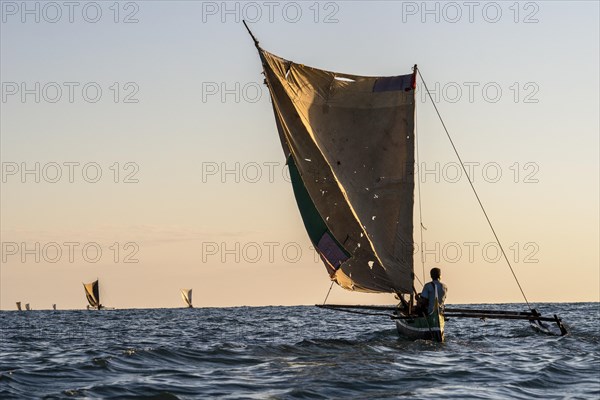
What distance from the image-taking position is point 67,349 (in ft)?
97.1

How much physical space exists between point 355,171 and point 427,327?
215 inches

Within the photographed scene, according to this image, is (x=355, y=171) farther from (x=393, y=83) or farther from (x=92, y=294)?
(x=92, y=294)

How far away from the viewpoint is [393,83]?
3127 centimetres

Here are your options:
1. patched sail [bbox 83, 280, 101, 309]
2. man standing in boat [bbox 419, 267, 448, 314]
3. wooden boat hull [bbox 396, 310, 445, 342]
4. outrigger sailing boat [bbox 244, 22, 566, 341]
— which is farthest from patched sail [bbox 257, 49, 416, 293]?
patched sail [bbox 83, 280, 101, 309]

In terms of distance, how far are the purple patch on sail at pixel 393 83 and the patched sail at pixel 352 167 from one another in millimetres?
32

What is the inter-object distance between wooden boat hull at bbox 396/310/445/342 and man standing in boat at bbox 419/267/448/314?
30 cm

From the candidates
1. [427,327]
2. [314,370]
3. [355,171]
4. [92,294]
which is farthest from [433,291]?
[92,294]

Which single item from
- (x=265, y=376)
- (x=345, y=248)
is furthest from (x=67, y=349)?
(x=265, y=376)

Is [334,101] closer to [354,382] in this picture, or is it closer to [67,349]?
[67,349]

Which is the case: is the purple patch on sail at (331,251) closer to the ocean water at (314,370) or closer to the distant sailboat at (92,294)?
the ocean water at (314,370)

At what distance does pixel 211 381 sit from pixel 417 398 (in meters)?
4.52

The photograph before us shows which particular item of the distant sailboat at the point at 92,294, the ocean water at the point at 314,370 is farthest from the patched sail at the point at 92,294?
the ocean water at the point at 314,370

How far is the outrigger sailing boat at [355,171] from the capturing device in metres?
29.9

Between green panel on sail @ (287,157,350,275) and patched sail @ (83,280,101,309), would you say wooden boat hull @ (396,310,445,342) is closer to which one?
green panel on sail @ (287,157,350,275)
